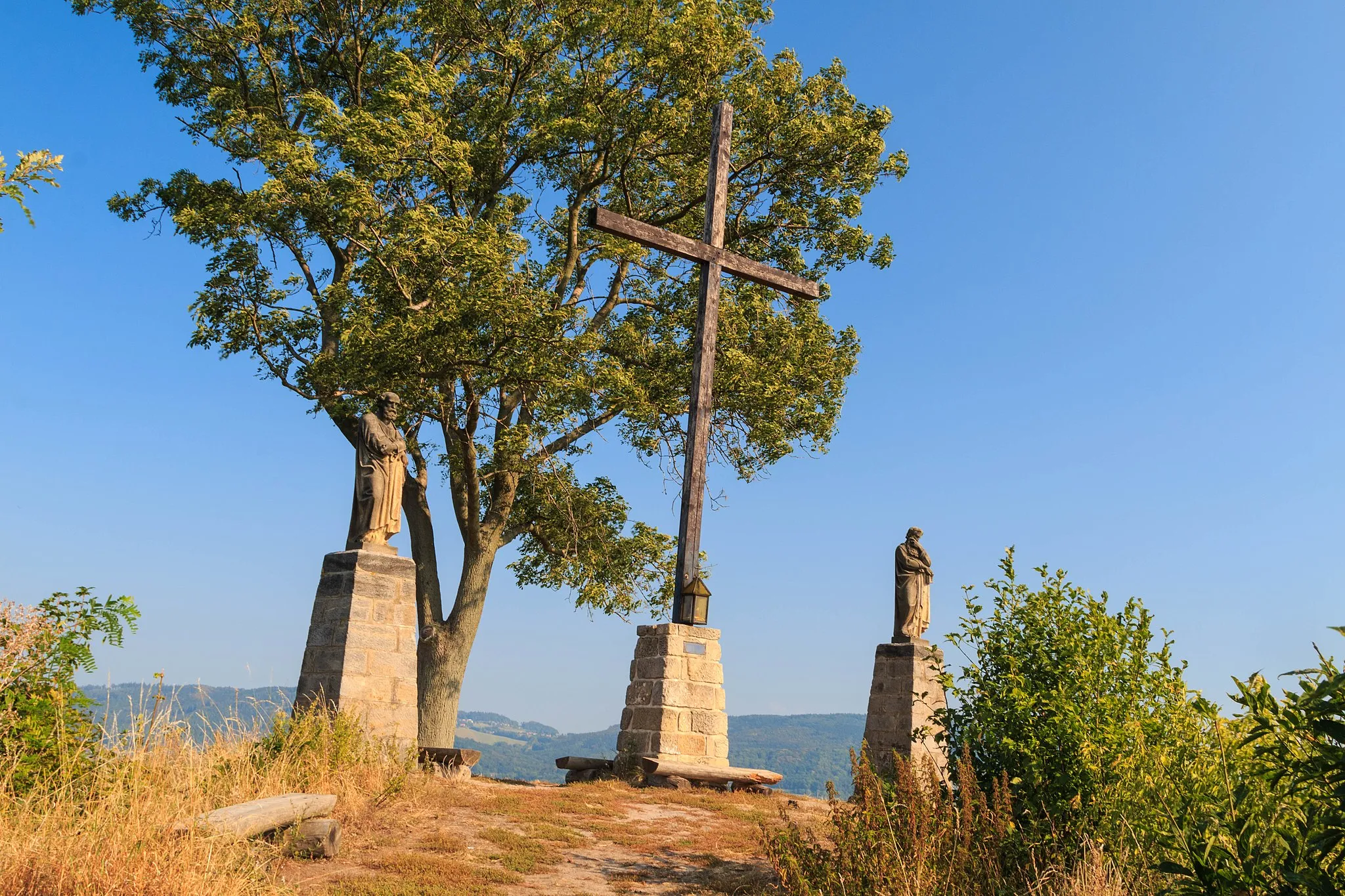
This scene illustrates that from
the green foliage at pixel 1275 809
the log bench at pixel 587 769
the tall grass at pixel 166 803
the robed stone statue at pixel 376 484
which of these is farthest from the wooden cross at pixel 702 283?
the green foliage at pixel 1275 809

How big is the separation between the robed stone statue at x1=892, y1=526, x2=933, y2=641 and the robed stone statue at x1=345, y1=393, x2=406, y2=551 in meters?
8.01

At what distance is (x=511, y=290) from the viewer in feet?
49.9

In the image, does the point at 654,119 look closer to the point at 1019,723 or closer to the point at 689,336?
the point at 689,336

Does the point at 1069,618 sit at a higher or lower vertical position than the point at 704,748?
higher

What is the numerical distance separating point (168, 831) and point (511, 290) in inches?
416

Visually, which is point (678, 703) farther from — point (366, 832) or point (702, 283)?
point (702, 283)

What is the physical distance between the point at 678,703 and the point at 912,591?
512 centimetres

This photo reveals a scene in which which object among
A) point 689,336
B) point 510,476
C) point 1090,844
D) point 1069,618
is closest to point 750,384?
point 689,336

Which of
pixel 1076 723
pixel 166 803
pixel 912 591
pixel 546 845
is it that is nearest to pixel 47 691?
pixel 166 803

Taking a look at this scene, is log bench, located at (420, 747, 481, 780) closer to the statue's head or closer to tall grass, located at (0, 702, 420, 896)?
tall grass, located at (0, 702, 420, 896)

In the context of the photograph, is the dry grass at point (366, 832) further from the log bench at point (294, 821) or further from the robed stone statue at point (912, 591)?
the robed stone statue at point (912, 591)

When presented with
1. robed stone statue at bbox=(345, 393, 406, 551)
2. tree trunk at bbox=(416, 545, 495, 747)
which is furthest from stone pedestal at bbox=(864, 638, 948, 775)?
robed stone statue at bbox=(345, 393, 406, 551)

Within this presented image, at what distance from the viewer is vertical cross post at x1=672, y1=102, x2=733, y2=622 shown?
12.8 m

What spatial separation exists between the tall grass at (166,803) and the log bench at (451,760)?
2129mm
